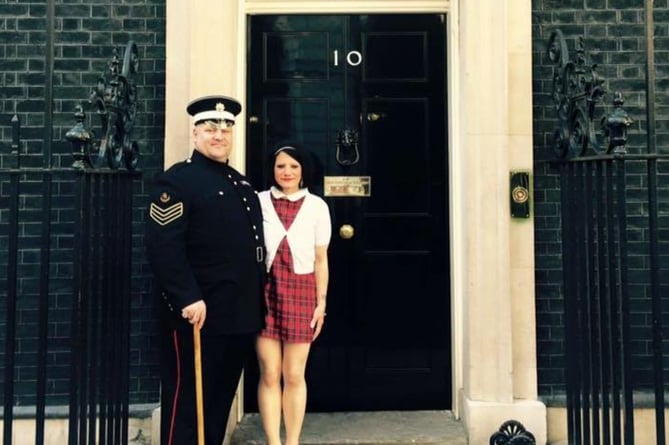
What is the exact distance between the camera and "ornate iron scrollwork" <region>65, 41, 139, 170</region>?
3402 millimetres

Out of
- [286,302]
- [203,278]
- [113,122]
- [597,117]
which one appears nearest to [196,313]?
[203,278]

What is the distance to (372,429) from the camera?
4.51 meters

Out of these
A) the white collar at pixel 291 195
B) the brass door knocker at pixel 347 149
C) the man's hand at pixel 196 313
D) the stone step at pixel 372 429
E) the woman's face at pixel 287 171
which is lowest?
the stone step at pixel 372 429

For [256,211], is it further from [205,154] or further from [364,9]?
[364,9]

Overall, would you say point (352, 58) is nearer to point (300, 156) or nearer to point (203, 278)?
point (300, 156)

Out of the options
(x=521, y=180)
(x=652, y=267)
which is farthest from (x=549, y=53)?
(x=652, y=267)

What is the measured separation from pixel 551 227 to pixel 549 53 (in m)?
1.12

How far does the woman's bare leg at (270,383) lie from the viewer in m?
3.72

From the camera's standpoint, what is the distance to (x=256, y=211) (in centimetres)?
361

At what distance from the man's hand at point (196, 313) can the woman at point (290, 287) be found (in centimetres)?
50

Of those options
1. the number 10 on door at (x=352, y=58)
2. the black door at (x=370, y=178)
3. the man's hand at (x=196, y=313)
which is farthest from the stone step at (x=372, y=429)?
the number 10 on door at (x=352, y=58)

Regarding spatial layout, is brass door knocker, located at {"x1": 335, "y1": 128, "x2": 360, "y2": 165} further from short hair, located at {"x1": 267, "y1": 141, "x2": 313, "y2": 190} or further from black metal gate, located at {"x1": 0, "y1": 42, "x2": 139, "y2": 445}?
black metal gate, located at {"x1": 0, "y1": 42, "x2": 139, "y2": 445}

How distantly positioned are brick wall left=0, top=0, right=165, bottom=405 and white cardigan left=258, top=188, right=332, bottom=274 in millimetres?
1267

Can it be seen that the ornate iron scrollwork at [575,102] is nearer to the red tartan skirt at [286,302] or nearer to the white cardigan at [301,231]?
the white cardigan at [301,231]
